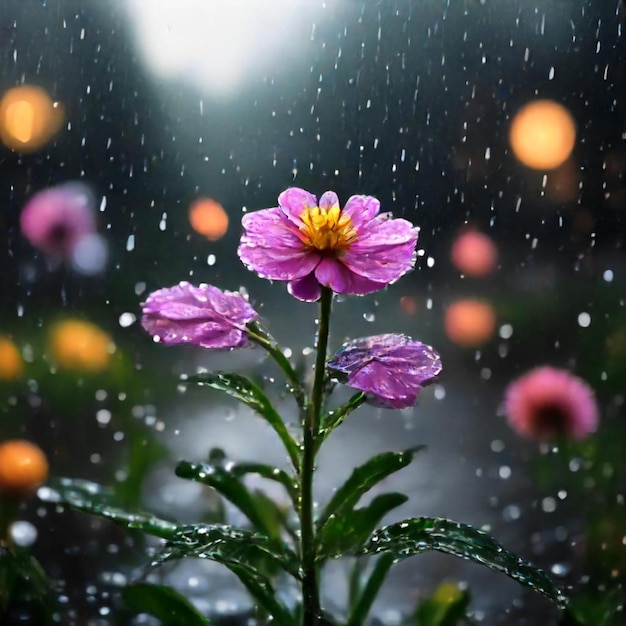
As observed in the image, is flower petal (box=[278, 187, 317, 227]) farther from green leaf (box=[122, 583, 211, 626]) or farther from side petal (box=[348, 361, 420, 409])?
green leaf (box=[122, 583, 211, 626])

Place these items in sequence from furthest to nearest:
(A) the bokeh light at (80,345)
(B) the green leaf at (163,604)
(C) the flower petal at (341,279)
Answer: (A) the bokeh light at (80,345), (B) the green leaf at (163,604), (C) the flower petal at (341,279)

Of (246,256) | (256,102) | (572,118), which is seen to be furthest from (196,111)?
(572,118)

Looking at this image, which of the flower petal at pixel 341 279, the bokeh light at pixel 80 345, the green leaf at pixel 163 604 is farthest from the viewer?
the bokeh light at pixel 80 345

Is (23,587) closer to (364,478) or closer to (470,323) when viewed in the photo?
(364,478)

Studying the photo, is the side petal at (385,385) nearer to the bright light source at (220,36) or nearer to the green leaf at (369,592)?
the green leaf at (369,592)

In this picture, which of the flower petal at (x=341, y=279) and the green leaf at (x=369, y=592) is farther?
the green leaf at (x=369, y=592)

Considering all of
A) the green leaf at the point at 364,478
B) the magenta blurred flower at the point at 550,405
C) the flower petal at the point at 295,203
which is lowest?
the green leaf at the point at 364,478

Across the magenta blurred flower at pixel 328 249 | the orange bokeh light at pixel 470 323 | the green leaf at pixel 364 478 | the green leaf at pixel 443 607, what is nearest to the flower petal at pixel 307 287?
the magenta blurred flower at pixel 328 249
